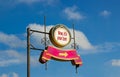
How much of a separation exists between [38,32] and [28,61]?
2.75 meters

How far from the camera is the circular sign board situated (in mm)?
31411

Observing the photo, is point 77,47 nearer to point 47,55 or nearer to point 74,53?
point 74,53

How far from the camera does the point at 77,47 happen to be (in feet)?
108

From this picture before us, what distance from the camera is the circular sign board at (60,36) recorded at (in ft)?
103

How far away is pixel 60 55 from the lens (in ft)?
103

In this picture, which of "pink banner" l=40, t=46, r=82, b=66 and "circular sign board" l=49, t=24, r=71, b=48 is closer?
"pink banner" l=40, t=46, r=82, b=66

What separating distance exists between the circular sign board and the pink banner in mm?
506

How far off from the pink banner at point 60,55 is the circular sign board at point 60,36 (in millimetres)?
506

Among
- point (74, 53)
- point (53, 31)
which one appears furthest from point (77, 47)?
point (53, 31)

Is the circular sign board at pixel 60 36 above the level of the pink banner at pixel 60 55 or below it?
above

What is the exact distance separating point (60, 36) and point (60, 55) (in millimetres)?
1436

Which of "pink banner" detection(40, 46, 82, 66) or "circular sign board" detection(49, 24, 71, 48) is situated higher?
"circular sign board" detection(49, 24, 71, 48)

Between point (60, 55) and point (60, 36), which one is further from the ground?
point (60, 36)

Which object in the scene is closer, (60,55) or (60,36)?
(60,55)
